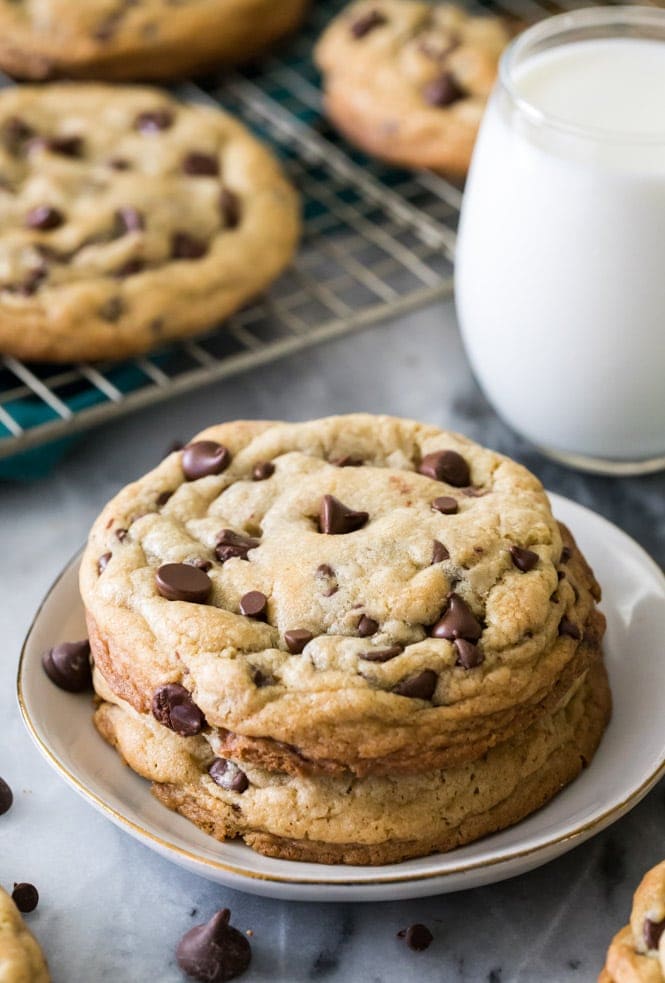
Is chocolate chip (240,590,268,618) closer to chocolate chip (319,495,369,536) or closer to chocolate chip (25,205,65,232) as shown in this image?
chocolate chip (319,495,369,536)

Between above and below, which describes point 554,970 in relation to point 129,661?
below

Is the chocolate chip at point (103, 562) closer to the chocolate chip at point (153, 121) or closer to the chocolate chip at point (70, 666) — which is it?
the chocolate chip at point (70, 666)

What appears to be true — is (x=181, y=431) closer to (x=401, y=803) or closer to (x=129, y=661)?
(x=129, y=661)

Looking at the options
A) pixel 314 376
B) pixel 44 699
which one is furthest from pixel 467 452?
pixel 314 376

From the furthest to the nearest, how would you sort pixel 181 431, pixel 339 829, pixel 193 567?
1. pixel 181 431
2. pixel 193 567
3. pixel 339 829

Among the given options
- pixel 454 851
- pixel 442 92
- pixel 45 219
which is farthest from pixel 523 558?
pixel 442 92

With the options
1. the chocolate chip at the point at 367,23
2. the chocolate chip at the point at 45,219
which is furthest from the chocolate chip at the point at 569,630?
the chocolate chip at the point at 367,23
